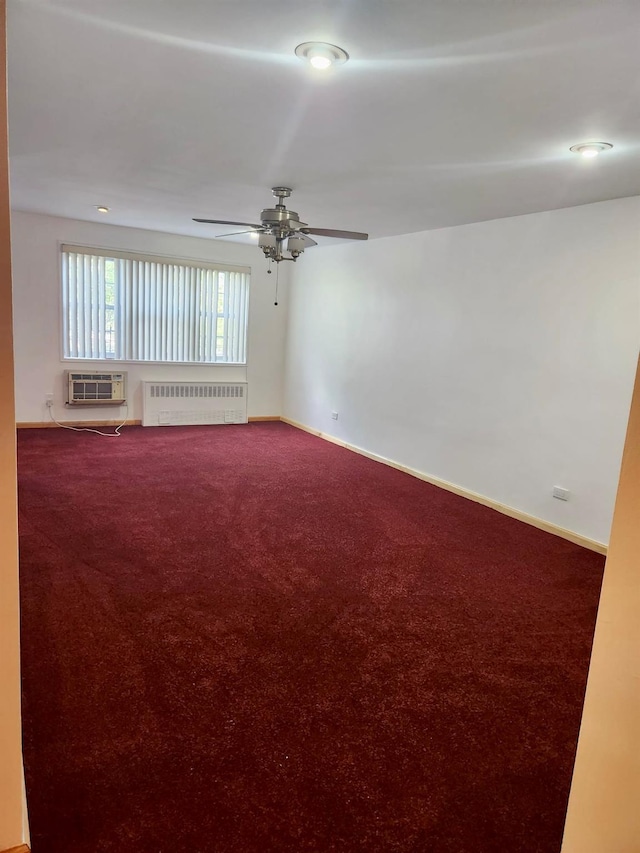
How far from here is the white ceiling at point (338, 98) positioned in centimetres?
175

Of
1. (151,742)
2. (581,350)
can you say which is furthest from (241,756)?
(581,350)

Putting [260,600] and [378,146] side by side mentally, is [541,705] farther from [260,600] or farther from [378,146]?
[378,146]

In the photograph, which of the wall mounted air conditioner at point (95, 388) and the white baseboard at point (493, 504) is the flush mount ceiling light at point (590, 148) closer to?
the white baseboard at point (493, 504)

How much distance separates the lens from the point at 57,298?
6.14 meters

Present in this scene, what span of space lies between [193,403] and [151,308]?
50.9 inches

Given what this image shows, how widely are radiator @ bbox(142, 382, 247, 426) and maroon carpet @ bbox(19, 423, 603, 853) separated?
2.60 meters

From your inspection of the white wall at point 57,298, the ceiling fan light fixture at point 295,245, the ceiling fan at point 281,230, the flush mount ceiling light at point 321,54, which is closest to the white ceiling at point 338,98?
the flush mount ceiling light at point 321,54

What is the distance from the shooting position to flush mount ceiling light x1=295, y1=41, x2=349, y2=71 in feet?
6.23

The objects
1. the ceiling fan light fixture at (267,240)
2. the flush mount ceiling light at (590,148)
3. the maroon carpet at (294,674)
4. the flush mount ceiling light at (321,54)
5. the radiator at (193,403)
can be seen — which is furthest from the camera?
the radiator at (193,403)

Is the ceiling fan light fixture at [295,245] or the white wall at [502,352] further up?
the ceiling fan light fixture at [295,245]

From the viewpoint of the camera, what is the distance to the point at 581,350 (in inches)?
150

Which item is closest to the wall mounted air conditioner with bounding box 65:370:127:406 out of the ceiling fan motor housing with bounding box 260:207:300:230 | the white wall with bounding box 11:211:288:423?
the white wall with bounding box 11:211:288:423

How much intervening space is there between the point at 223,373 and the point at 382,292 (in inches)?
Answer: 103

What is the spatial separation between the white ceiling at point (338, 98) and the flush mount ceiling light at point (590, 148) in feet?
0.19
